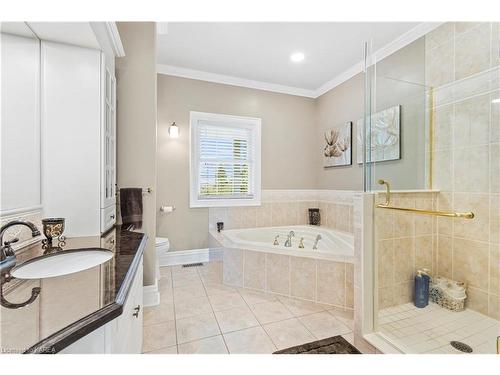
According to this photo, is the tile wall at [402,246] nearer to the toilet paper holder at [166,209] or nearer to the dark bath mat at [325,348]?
the dark bath mat at [325,348]

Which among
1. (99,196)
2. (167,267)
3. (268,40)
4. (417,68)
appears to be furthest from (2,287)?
(417,68)

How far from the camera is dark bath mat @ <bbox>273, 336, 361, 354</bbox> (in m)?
1.60

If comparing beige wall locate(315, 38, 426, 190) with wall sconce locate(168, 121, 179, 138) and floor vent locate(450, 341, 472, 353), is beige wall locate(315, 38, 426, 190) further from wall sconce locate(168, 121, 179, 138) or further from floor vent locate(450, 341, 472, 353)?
wall sconce locate(168, 121, 179, 138)

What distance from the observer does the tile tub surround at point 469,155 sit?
5.92 ft

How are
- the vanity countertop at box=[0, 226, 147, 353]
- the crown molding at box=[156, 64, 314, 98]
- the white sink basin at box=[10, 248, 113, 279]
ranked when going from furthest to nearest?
the crown molding at box=[156, 64, 314, 98] < the white sink basin at box=[10, 248, 113, 279] < the vanity countertop at box=[0, 226, 147, 353]

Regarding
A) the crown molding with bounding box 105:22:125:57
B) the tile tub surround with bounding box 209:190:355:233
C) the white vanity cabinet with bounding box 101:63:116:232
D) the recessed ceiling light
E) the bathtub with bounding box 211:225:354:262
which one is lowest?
the bathtub with bounding box 211:225:354:262

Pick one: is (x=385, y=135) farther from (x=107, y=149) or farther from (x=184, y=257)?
(x=184, y=257)

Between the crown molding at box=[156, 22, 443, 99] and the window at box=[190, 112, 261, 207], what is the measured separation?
0.53 metres

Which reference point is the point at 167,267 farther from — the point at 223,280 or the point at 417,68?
the point at 417,68

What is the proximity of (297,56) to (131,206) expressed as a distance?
2.61m

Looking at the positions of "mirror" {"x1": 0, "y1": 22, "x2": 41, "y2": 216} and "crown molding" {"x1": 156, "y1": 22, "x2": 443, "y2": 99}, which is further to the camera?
"crown molding" {"x1": 156, "y1": 22, "x2": 443, "y2": 99}

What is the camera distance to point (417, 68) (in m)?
2.42

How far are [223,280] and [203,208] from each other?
1.15 meters

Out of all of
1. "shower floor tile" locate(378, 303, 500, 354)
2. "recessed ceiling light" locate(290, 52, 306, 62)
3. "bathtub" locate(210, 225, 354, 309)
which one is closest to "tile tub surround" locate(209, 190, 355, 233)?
"bathtub" locate(210, 225, 354, 309)
